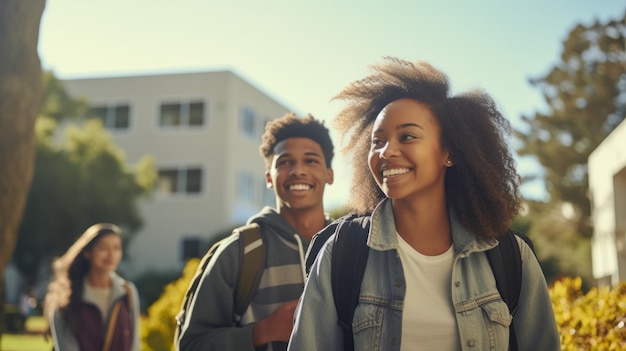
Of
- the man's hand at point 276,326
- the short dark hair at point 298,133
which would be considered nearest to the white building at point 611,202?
the short dark hair at point 298,133

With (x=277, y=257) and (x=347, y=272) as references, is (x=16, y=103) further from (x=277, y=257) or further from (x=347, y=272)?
(x=347, y=272)

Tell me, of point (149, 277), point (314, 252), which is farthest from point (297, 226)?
point (149, 277)

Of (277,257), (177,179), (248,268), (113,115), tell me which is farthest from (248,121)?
(248,268)

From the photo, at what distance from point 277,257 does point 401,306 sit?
1.50 m

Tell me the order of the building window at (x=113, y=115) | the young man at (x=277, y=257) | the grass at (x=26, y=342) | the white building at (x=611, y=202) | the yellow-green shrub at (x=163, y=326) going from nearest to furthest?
the young man at (x=277, y=257) → the yellow-green shrub at (x=163, y=326) → the white building at (x=611, y=202) → the grass at (x=26, y=342) → the building window at (x=113, y=115)

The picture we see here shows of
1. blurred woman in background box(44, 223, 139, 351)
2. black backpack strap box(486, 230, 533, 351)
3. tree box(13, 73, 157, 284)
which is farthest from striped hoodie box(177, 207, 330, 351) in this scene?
tree box(13, 73, 157, 284)

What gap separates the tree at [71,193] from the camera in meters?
30.7

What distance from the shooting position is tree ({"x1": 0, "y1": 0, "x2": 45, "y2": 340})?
345 inches

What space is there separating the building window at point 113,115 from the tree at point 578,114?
1742 cm

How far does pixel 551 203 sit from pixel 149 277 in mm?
16688

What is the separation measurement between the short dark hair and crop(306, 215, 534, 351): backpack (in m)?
1.70

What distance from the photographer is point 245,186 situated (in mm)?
38594

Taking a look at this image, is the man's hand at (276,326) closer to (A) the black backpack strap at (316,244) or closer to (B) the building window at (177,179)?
(A) the black backpack strap at (316,244)

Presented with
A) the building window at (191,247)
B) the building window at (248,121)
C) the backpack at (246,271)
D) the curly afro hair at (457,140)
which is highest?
the building window at (248,121)
